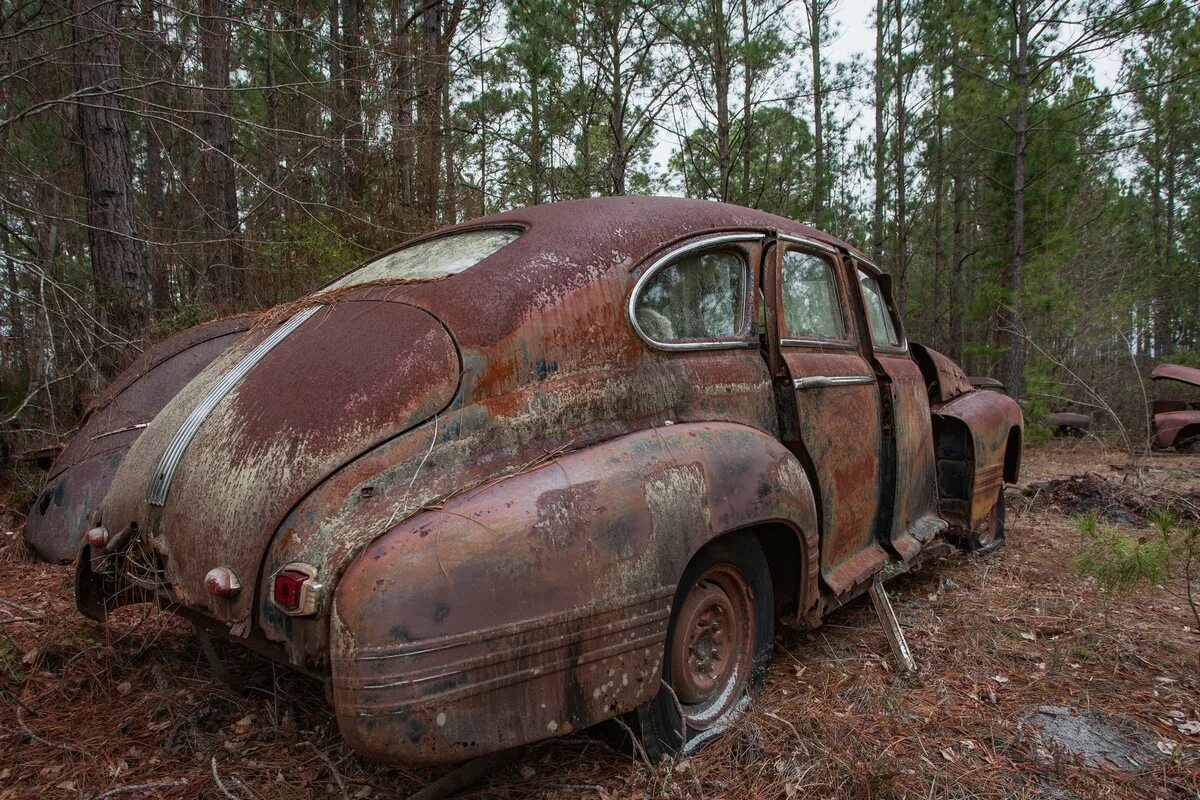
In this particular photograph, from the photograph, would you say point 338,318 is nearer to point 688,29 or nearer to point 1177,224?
point 688,29

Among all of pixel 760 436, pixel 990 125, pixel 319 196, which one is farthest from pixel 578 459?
pixel 990 125

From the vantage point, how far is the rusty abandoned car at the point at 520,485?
182 centimetres

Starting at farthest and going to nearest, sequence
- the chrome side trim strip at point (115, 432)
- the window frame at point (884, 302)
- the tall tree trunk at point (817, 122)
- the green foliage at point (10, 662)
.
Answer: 1. the tall tree trunk at point (817, 122)
2. the chrome side trim strip at point (115, 432)
3. the window frame at point (884, 302)
4. the green foliage at point (10, 662)

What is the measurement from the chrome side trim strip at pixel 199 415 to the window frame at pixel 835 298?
1.89 metres

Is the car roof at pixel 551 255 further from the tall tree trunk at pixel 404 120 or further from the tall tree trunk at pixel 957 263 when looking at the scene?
the tall tree trunk at pixel 957 263

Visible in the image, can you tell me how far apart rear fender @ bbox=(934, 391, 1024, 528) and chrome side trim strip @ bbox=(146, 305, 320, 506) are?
3671 mm

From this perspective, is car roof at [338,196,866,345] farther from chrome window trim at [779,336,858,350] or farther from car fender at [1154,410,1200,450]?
car fender at [1154,410,1200,450]

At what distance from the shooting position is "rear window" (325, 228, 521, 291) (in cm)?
269

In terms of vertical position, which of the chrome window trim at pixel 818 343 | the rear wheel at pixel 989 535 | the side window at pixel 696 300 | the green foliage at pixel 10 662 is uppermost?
the side window at pixel 696 300

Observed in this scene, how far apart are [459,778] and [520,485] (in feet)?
2.87

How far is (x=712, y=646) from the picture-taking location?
2594mm

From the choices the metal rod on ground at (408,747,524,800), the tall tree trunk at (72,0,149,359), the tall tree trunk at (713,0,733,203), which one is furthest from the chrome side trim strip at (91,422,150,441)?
the tall tree trunk at (713,0,733,203)

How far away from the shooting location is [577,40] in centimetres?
1055

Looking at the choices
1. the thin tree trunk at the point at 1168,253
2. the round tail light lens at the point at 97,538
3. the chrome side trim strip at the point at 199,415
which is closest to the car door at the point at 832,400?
the chrome side trim strip at the point at 199,415
